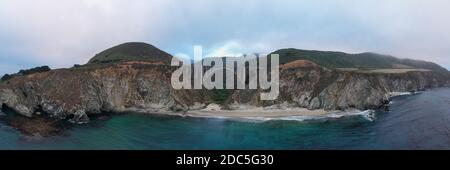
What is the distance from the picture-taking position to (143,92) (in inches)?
4673

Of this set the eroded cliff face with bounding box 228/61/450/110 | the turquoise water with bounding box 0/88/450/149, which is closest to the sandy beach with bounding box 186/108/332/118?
the eroded cliff face with bounding box 228/61/450/110

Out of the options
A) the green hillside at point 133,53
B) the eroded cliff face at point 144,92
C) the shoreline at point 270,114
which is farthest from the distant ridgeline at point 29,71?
the shoreline at point 270,114

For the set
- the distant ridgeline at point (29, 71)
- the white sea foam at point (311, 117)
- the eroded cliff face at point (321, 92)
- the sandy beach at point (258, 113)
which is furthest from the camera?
the distant ridgeline at point (29, 71)

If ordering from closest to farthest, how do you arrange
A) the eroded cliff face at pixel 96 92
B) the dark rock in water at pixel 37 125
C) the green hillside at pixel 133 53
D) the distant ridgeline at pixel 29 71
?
the dark rock in water at pixel 37 125 → the eroded cliff face at pixel 96 92 → the distant ridgeline at pixel 29 71 → the green hillside at pixel 133 53

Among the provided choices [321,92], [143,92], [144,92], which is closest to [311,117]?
[321,92]

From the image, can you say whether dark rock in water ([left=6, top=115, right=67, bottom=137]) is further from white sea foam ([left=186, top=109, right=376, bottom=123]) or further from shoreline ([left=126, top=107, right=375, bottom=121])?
white sea foam ([left=186, top=109, right=376, bottom=123])

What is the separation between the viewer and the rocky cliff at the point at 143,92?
103 metres

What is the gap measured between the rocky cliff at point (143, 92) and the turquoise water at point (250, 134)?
1273 centimetres

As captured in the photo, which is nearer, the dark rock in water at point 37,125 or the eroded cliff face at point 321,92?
the dark rock in water at point 37,125

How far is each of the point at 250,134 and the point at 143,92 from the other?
47278mm

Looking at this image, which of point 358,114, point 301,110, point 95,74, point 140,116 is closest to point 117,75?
point 95,74

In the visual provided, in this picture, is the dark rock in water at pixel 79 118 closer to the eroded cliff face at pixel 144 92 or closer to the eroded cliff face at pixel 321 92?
the eroded cliff face at pixel 144 92

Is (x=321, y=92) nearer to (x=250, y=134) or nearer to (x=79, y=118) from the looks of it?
(x=250, y=134)
